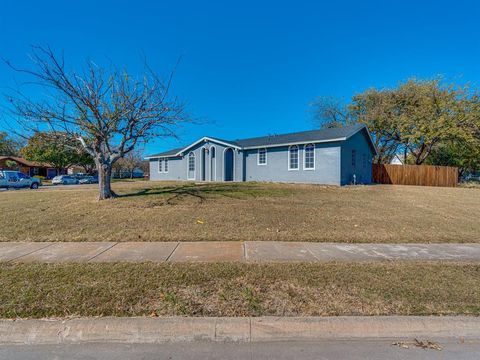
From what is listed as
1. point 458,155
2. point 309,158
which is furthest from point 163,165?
point 458,155

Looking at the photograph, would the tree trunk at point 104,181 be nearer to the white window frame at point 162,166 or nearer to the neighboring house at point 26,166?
the white window frame at point 162,166

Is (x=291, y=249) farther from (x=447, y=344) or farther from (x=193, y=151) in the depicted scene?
(x=193, y=151)

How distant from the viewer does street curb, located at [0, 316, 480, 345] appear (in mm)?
2951

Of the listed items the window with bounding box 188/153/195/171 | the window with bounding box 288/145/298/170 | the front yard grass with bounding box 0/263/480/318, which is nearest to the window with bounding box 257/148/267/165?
the window with bounding box 288/145/298/170

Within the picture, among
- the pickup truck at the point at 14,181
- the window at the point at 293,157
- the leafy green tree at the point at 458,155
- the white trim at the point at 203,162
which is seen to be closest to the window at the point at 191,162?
the white trim at the point at 203,162

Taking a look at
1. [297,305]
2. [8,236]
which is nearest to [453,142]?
[297,305]

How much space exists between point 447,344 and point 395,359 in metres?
0.71

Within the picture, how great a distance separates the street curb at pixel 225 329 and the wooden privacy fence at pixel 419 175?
83.7ft

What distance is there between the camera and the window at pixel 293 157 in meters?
20.7

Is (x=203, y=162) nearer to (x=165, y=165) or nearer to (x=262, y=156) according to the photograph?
(x=262, y=156)

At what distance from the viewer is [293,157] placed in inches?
820

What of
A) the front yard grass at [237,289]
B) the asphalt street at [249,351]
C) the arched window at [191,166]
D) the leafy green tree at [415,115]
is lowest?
the asphalt street at [249,351]

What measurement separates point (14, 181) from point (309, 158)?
26378mm

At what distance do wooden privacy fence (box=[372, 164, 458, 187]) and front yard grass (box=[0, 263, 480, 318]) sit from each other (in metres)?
23.6
